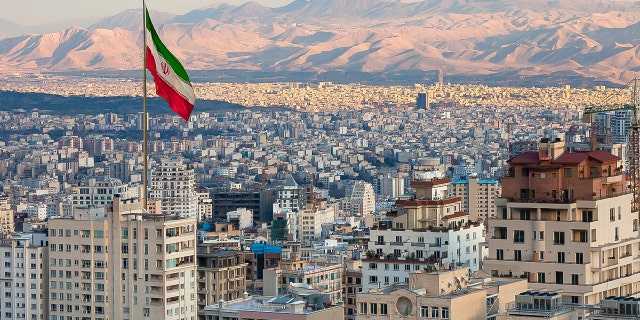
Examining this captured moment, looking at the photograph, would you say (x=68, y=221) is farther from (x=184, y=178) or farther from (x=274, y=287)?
(x=184, y=178)

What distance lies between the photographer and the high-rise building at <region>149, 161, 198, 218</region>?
125125 mm

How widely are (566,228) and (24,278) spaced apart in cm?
1404

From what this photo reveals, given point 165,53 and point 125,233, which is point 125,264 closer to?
point 125,233

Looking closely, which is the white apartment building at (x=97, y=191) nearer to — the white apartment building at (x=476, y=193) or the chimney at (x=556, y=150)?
the white apartment building at (x=476, y=193)

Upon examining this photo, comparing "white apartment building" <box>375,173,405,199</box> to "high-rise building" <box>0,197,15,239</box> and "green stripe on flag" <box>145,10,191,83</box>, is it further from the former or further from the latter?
"green stripe on flag" <box>145,10,191,83</box>

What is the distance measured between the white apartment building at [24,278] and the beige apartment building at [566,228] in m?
11.3

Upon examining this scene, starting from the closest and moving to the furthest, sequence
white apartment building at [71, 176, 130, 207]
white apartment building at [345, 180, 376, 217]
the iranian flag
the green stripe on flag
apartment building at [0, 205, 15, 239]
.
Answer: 1. the green stripe on flag
2. the iranian flag
3. white apartment building at [71, 176, 130, 207]
4. apartment building at [0, 205, 15, 239]
5. white apartment building at [345, 180, 376, 217]

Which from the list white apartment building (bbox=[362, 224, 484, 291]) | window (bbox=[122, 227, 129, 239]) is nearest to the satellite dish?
window (bbox=[122, 227, 129, 239])

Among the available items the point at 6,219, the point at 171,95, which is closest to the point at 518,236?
the point at 171,95

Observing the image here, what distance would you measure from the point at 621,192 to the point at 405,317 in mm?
9585

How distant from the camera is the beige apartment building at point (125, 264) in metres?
46.4

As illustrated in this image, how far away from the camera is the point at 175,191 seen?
12862 cm

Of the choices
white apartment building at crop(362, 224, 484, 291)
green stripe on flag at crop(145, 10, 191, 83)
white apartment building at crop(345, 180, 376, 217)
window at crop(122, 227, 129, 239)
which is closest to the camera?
green stripe on flag at crop(145, 10, 191, 83)

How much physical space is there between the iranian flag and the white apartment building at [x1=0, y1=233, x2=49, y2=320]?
894 centimetres
